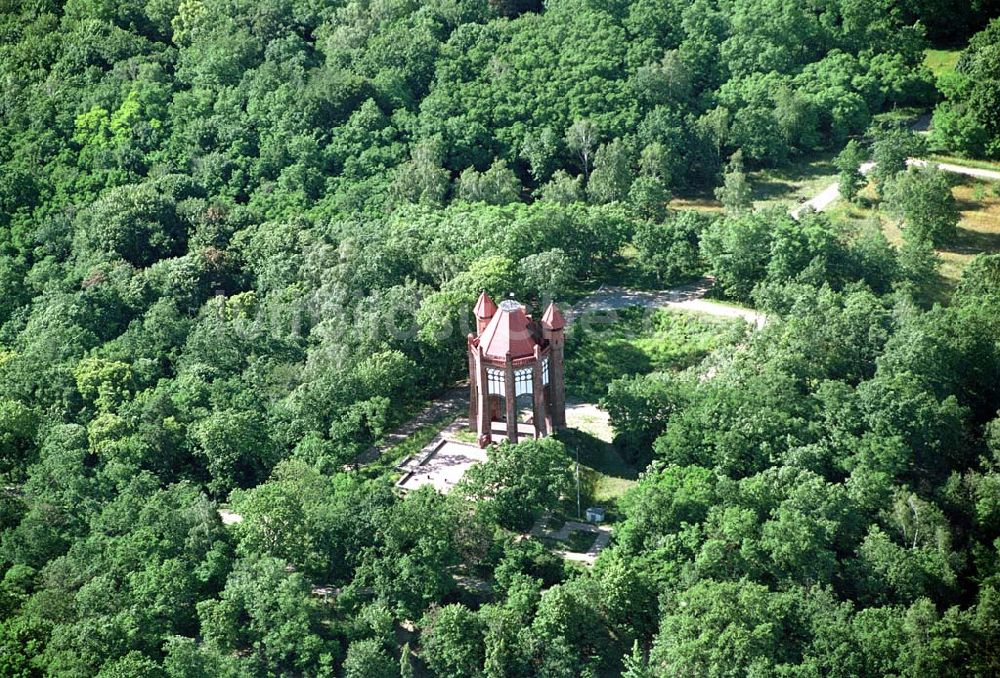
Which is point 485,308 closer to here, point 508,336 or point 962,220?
point 508,336

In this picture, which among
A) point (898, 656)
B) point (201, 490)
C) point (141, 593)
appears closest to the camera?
point (898, 656)

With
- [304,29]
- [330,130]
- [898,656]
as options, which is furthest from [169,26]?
[898,656]

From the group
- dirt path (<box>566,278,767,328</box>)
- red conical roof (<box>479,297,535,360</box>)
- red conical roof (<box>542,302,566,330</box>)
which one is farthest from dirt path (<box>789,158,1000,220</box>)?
red conical roof (<box>479,297,535,360</box>)

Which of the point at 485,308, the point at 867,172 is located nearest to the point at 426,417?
the point at 485,308

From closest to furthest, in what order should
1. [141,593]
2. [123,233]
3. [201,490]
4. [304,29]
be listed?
1. [141,593]
2. [201,490]
3. [123,233]
4. [304,29]

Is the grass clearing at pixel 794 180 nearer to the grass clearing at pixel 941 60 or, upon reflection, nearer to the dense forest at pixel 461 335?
the dense forest at pixel 461 335

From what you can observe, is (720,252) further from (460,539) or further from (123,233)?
(123,233)

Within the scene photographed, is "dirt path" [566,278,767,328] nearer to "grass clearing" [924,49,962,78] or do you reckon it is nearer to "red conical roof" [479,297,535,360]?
"red conical roof" [479,297,535,360]
